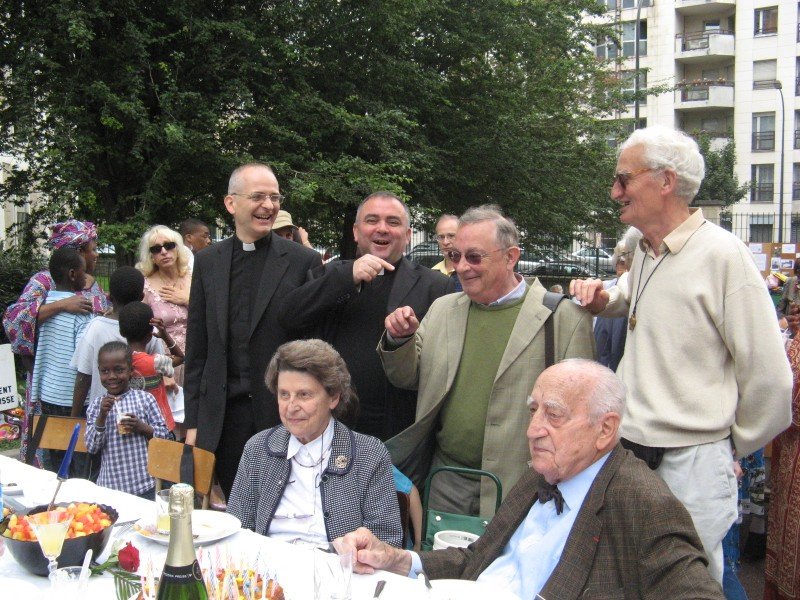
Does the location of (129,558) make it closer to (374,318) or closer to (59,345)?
(374,318)

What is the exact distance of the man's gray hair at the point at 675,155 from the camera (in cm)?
262

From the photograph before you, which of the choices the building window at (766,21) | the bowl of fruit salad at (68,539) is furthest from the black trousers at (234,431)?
the building window at (766,21)

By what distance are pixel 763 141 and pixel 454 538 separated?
41530mm

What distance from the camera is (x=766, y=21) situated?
37406mm

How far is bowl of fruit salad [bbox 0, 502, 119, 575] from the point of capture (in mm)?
2152

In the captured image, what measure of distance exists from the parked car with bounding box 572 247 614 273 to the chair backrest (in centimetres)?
1947

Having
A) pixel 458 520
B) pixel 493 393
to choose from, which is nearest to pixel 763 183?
pixel 493 393

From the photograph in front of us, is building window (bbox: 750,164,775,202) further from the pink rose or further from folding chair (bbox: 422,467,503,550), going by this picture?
the pink rose

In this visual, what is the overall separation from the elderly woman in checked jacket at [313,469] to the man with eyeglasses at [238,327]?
0.56m

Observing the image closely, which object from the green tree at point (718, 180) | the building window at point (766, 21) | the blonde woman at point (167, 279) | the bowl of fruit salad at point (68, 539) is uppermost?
the building window at point (766, 21)

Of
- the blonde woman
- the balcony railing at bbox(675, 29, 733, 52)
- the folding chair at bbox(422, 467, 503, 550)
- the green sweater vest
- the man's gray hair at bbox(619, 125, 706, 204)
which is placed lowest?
the folding chair at bbox(422, 467, 503, 550)

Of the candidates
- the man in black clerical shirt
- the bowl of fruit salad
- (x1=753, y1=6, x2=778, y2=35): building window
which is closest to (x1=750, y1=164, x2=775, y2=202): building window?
(x1=753, y1=6, x2=778, y2=35): building window

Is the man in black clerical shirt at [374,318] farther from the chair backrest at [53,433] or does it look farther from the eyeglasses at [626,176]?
the chair backrest at [53,433]

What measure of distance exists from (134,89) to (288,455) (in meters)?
8.60
